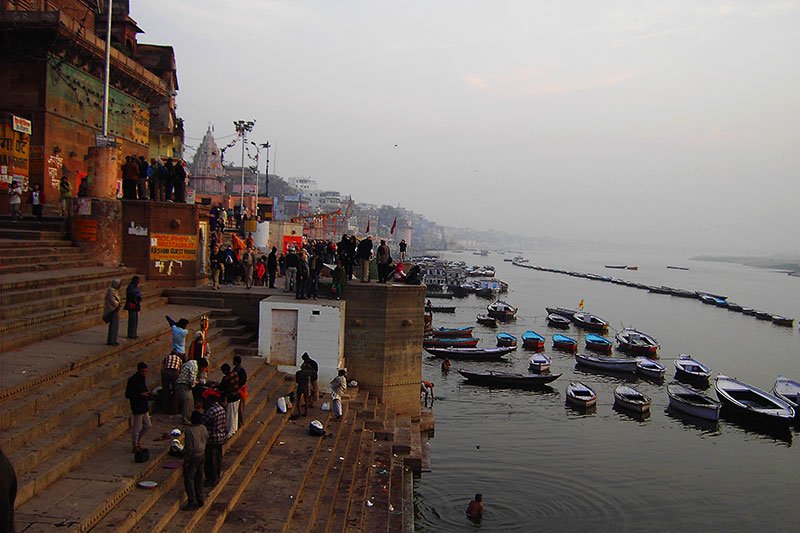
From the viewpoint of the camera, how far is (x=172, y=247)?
1764 centimetres

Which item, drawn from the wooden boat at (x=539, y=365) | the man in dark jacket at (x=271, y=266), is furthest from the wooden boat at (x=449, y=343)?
the man in dark jacket at (x=271, y=266)

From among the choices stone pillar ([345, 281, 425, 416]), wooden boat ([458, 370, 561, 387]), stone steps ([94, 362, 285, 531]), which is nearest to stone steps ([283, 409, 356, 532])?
stone steps ([94, 362, 285, 531])

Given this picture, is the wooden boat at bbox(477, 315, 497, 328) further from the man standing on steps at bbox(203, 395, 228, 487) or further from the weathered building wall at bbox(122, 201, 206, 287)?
the man standing on steps at bbox(203, 395, 228, 487)

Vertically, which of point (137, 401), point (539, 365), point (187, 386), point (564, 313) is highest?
point (137, 401)

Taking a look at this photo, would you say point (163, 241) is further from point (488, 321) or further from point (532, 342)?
point (488, 321)

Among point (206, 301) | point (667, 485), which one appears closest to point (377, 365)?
point (206, 301)

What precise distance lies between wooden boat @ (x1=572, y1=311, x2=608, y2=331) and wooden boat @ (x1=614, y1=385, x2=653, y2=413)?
84.1 ft

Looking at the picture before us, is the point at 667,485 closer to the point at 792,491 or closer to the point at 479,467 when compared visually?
the point at 792,491

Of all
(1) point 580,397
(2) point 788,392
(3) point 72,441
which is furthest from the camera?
(2) point 788,392

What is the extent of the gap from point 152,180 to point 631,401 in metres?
21.5

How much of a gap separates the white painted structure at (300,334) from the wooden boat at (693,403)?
1896 cm

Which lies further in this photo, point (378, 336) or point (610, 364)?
point (610, 364)

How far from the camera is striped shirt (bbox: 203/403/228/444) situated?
8.23 metres

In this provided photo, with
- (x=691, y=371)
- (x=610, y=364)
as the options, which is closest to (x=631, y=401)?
(x=610, y=364)
